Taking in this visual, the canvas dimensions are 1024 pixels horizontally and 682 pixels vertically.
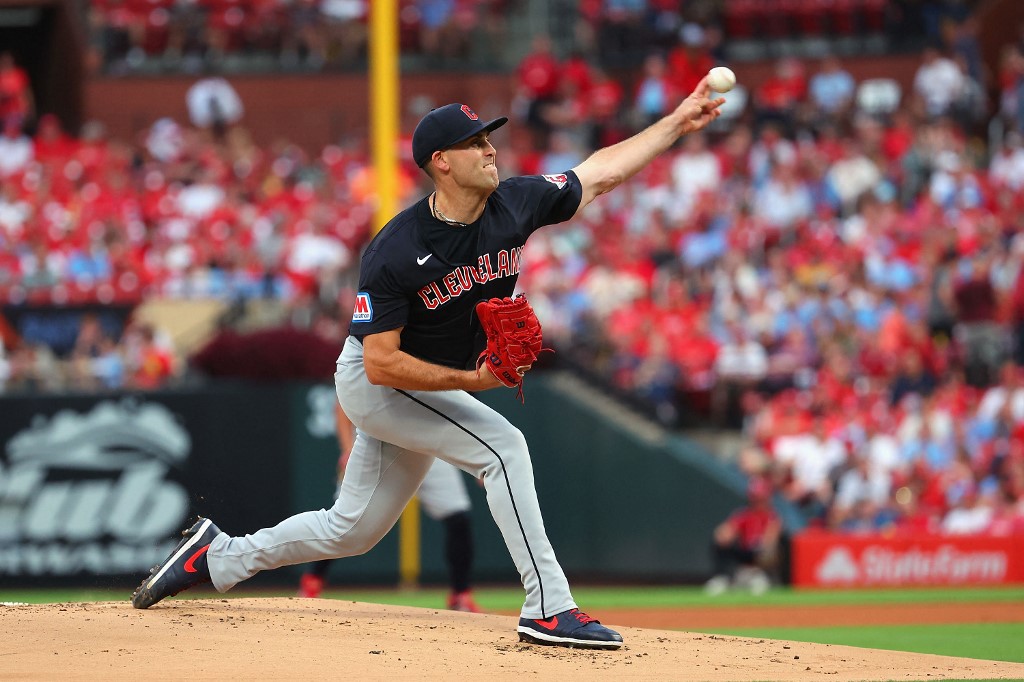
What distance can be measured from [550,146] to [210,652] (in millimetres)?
14313

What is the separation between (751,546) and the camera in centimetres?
1318

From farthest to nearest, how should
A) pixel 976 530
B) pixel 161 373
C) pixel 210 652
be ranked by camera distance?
pixel 161 373
pixel 976 530
pixel 210 652

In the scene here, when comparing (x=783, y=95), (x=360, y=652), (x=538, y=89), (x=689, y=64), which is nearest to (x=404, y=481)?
(x=360, y=652)

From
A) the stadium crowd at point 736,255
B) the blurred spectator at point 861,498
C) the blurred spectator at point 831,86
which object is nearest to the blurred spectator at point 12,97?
the stadium crowd at point 736,255

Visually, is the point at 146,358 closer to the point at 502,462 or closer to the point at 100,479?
the point at 100,479

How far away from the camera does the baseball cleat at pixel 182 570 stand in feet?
22.1

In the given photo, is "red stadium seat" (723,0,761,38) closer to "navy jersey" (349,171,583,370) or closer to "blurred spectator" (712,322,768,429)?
"blurred spectator" (712,322,768,429)

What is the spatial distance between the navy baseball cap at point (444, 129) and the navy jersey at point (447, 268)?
24 centimetres

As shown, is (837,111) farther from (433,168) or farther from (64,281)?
(433,168)

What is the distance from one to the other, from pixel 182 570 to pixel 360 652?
1154 mm

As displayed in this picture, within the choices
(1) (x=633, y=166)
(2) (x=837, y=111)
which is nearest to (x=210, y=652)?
(1) (x=633, y=166)

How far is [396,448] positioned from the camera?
645 cm

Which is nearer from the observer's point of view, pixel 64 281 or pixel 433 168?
pixel 433 168

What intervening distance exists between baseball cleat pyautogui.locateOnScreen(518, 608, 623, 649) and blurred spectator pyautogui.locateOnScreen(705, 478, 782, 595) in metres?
7.17
